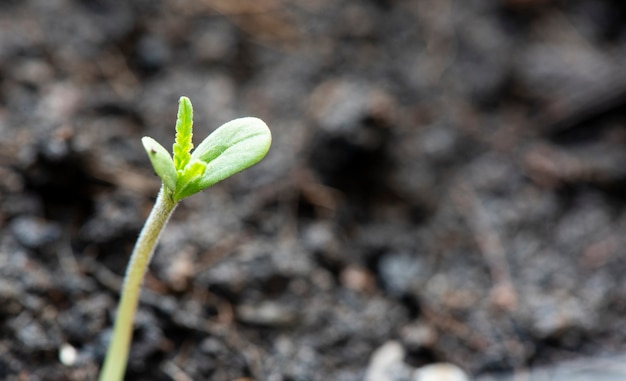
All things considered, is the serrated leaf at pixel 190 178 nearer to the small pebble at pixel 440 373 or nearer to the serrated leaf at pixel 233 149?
the serrated leaf at pixel 233 149

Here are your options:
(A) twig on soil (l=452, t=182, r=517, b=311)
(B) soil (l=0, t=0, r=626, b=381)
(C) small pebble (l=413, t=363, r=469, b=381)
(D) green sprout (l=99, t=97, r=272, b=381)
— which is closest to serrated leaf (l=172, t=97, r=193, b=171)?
(D) green sprout (l=99, t=97, r=272, b=381)

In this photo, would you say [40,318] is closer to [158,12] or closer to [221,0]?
[158,12]

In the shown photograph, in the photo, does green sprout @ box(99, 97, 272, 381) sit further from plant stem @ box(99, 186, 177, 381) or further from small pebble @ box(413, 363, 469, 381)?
small pebble @ box(413, 363, 469, 381)

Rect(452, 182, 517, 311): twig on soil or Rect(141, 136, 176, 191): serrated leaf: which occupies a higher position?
Rect(452, 182, 517, 311): twig on soil

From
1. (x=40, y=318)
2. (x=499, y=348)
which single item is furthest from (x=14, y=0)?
(x=499, y=348)

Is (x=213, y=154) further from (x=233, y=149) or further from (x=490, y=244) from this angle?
(x=490, y=244)

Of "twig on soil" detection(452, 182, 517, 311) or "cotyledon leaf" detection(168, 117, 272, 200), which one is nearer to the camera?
"cotyledon leaf" detection(168, 117, 272, 200)

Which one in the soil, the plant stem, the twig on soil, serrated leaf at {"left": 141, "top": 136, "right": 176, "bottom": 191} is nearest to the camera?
serrated leaf at {"left": 141, "top": 136, "right": 176, "bottom": 191}

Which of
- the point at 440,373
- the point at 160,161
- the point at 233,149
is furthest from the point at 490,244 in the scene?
the point at 160,161
